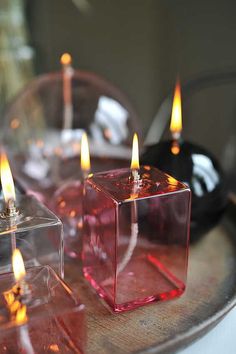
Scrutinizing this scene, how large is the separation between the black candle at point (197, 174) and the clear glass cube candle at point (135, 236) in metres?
0.03

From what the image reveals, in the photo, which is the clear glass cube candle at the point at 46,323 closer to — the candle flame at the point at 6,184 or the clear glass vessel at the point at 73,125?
the candle flame at the point at 6,184

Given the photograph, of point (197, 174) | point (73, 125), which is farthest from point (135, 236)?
point (73, 125)

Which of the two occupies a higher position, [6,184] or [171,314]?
[6,184]

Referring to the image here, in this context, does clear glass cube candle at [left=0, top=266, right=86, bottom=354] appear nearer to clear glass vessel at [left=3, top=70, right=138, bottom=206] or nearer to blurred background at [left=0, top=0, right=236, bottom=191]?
clear glass vessel at [left=3, top=70, right=138, bottom=206]

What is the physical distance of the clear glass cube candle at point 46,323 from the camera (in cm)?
36

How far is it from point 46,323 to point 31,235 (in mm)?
97

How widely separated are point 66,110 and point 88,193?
30 cm

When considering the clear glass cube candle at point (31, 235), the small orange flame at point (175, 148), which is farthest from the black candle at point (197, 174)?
the clear glass cube candle at point (31, 235)

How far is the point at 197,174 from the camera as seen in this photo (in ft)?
1.64

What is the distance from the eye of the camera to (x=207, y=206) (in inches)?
19.9

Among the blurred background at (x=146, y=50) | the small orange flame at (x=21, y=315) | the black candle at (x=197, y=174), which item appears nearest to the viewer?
the small orange flame at (x=21, y=315)

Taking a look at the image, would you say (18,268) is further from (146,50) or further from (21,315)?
(146,50)

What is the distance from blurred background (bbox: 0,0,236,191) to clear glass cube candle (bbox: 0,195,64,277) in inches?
16.4

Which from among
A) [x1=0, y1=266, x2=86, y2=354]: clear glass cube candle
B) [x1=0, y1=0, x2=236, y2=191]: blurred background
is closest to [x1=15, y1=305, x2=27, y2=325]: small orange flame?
[x1=0, y1=266, x2=86, y2=354]: clear glass cube candle
